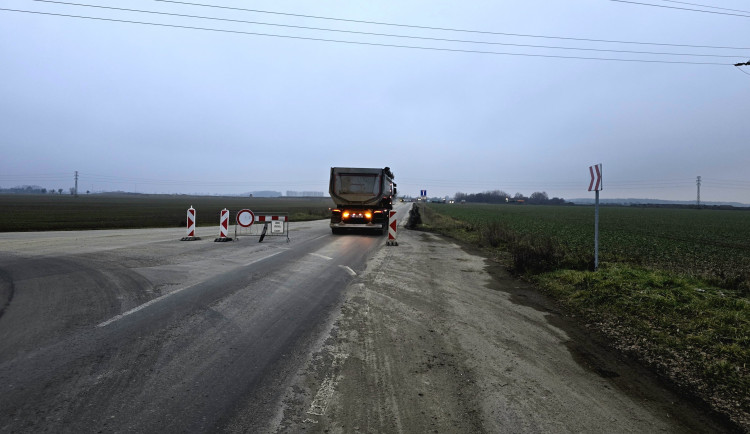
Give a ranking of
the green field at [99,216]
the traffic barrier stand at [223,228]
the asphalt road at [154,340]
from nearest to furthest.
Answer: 1. the asphalt road at [154,340]
2. the traffic barrier stand at [223,228]
3. the green field at [99,216]

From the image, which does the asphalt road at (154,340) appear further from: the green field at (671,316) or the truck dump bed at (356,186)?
the truck dump bed at (356,186)

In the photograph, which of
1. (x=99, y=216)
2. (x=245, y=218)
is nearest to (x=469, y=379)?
(x=245, y=218)

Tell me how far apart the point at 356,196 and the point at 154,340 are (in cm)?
1503

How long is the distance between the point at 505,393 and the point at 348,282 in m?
4.87

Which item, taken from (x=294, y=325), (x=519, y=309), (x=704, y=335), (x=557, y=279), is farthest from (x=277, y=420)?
(x=557, y=279)

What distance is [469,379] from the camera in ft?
12.5

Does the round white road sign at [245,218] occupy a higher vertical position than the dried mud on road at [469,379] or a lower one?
higher

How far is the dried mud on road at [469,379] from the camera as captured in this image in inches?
122

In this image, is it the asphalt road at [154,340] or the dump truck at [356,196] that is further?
the dump truck at [356,196]

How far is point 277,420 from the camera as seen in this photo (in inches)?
116

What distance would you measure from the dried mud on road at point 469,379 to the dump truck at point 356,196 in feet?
41.9

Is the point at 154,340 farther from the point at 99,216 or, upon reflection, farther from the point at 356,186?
the point at 99,216

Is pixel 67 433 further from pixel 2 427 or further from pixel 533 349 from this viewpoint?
pixel 533 349

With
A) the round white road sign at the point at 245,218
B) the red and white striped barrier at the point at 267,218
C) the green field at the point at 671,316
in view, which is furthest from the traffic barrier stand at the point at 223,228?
the green field at the point at 671,316
